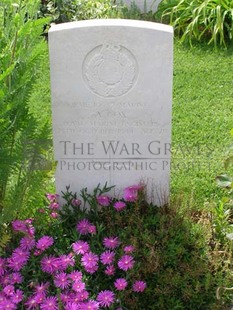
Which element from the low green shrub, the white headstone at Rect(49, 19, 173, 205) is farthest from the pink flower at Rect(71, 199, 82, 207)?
the white headstone at Rect(49, 19, 173, 205)

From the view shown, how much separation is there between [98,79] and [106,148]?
43 cm

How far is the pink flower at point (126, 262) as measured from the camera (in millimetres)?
2967

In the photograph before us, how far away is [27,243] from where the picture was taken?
3113 mm

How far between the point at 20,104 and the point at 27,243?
74cm

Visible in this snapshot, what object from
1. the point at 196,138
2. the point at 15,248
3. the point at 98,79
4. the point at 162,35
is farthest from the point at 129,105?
the point at 196,138

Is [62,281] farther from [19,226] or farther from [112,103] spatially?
[112,103]

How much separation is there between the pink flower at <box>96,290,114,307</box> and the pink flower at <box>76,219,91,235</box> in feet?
1.47

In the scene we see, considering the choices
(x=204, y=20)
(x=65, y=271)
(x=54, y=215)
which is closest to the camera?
(x=65, y=271)

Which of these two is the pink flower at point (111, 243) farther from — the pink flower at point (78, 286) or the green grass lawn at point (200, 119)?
the green grass lawn at point (200, 119)

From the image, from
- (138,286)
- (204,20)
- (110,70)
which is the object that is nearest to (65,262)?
(138,286)

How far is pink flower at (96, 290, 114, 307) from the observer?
283 centimetres

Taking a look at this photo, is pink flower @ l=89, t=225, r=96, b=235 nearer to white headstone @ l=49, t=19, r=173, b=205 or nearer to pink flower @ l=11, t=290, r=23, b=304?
white headstone @ l=49, t=19, r=173, b=205

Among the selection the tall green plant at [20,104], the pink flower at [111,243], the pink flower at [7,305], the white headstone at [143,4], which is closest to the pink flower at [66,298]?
the pink flower at [7,305]

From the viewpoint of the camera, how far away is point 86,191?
11.6 ft
